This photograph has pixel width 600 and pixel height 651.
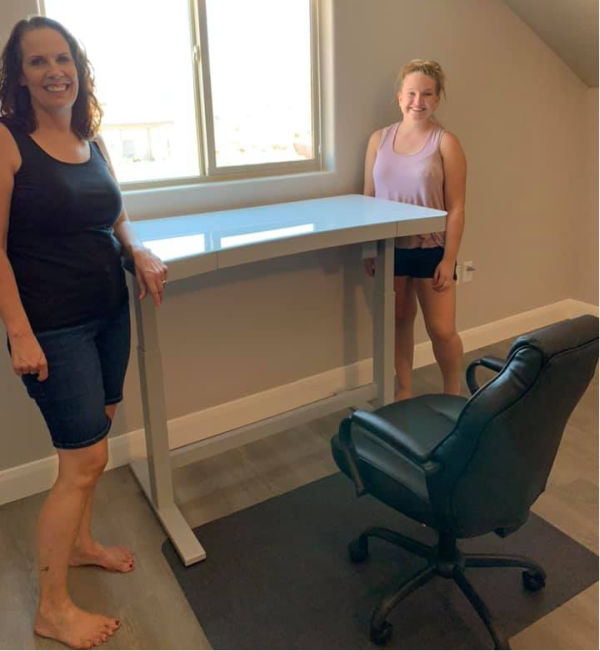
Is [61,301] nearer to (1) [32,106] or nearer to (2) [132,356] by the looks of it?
(1) [32,106]

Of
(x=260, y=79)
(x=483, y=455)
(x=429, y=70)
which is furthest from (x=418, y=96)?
(x=483, y=455)

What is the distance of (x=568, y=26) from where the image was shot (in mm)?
3164

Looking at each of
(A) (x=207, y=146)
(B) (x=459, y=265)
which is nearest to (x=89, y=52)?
(A) (x=207, y=146)

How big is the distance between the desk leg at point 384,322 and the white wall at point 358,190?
393 mm

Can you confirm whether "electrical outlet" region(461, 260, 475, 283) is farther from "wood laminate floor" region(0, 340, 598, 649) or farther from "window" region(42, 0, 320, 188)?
"window" region(42, 0, 320, 188)

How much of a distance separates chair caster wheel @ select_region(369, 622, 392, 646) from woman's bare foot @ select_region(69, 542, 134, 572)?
799 mm

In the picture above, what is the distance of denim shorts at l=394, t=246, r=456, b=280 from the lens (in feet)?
8.73

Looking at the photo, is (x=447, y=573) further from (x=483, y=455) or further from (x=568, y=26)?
(x=568, y=26)

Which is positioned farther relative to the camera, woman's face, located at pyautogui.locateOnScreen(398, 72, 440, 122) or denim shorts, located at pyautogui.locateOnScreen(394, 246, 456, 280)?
denim shorts, located at pyautogui.locateOnScreen(394, 246, 456, 280)

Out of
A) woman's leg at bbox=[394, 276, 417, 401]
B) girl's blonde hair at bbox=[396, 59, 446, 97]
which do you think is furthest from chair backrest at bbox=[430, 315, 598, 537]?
girl's blonde hair at bbox=[396, 59, 446, 97]

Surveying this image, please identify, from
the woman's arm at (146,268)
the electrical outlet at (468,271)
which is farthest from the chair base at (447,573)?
the electrical outlet at (468,271)

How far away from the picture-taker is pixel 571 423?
289 centimetres

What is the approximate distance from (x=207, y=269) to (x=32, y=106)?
628 millimetres

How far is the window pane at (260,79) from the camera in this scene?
259 cm
